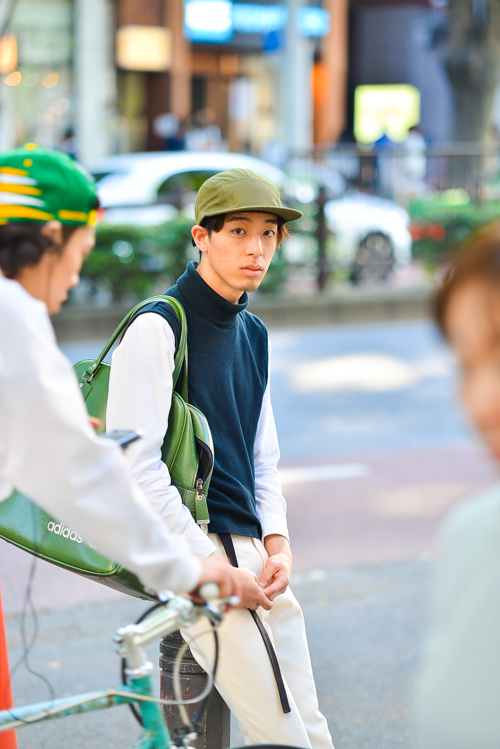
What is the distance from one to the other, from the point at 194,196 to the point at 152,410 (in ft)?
40.3

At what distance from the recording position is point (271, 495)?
111 inches

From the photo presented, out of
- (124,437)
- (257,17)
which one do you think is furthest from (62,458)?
(257,17)

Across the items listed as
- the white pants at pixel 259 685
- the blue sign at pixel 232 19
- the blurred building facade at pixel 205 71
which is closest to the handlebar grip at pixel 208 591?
the white pants at pixel 259 685

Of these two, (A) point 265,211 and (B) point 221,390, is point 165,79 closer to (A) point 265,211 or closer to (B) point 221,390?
Answer: (A) point 265,211

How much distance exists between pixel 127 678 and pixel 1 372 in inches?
29.0

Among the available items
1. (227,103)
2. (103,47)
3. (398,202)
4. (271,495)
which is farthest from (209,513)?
(227,103)

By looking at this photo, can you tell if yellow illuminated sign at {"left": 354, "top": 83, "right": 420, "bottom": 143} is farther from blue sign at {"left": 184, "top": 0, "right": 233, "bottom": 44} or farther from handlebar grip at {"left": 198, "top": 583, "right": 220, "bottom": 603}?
handlebar grip at {"left": 198, "top": 583, "right": 220, "bottom": 603}

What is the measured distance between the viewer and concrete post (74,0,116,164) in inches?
892

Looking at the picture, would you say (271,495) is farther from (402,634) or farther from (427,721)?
(402,634)

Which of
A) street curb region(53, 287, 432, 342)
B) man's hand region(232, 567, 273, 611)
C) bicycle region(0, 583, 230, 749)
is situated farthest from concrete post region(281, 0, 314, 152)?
bicycle region(0, 583, 230, 749)

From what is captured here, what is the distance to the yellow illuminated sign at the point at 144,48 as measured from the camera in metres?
23.8

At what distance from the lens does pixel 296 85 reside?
2698cm

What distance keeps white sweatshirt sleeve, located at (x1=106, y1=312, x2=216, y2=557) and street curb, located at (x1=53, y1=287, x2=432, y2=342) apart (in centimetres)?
1004

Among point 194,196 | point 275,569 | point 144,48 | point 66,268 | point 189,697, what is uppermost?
point 144,48
